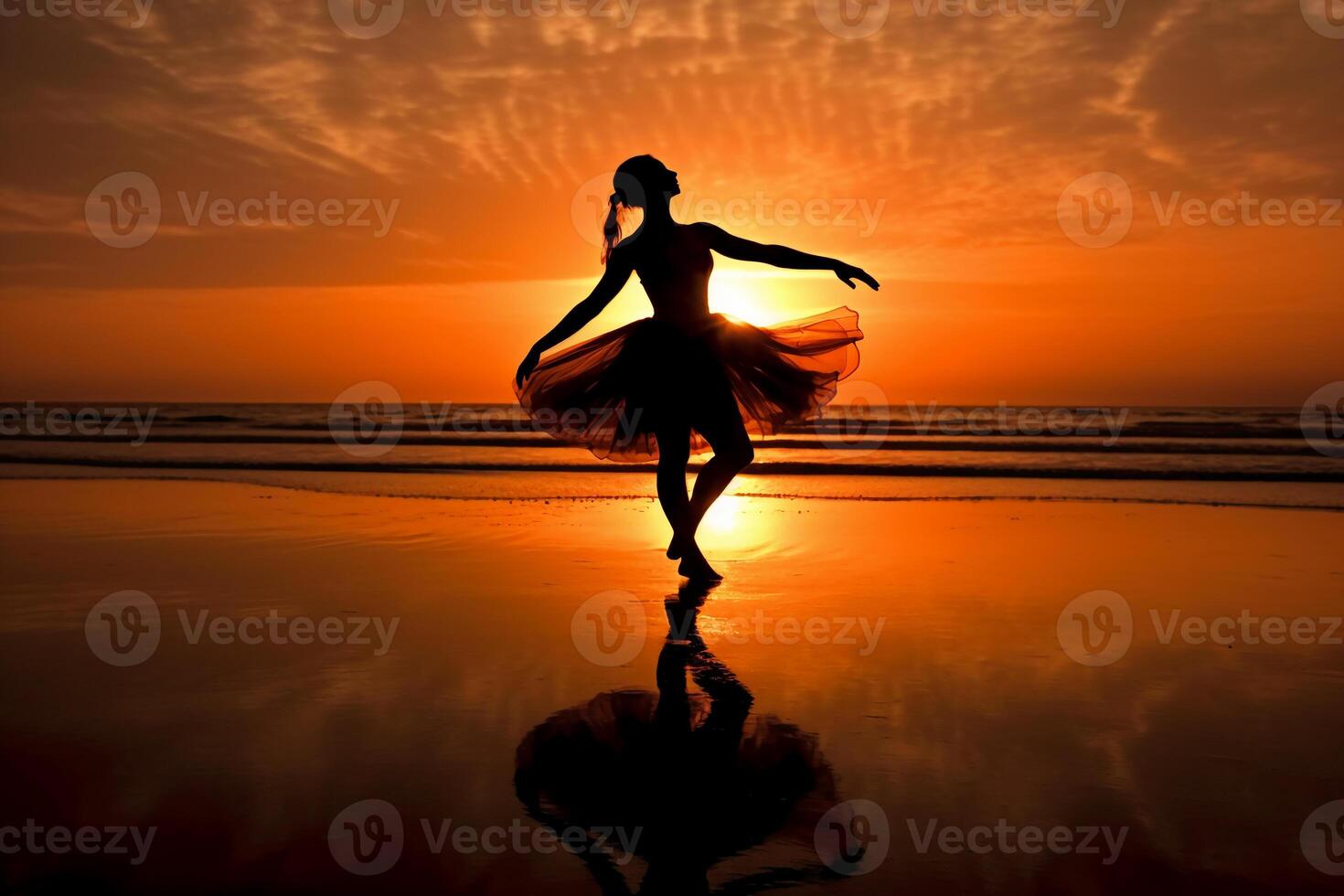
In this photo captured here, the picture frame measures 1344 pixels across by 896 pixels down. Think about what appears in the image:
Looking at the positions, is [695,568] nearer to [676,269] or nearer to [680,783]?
[676,269]

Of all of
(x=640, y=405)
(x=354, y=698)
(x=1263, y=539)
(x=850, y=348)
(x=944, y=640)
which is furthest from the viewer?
(x=1263, y=539)

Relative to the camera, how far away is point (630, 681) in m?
4.75

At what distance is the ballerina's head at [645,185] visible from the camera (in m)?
7.53

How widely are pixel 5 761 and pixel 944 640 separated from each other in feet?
14.1

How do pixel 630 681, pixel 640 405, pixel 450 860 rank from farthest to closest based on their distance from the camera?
pixel 640 405 → pixel 630 681 → pixel 450 860

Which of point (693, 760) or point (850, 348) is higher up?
point (850, 348)

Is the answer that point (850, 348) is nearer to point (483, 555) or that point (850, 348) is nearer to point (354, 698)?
point (483, 555)

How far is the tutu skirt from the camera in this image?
7750 millimetres

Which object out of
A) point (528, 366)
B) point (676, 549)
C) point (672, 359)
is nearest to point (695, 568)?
point (676, 549)

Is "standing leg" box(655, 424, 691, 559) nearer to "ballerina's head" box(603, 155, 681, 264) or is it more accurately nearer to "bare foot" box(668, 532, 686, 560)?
"bare foot" box(668, 532, 686, 560)

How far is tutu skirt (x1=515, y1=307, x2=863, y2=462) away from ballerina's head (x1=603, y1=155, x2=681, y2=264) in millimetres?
866

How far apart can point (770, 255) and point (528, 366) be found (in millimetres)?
1952

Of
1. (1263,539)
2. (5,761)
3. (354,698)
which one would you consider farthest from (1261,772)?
(1263,539)

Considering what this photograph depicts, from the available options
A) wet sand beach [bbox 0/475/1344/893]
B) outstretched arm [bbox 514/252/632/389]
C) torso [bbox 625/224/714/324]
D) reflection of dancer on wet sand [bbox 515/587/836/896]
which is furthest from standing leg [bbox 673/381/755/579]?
reflection of dancer on wet sand [bbox 515/587/836/896]
